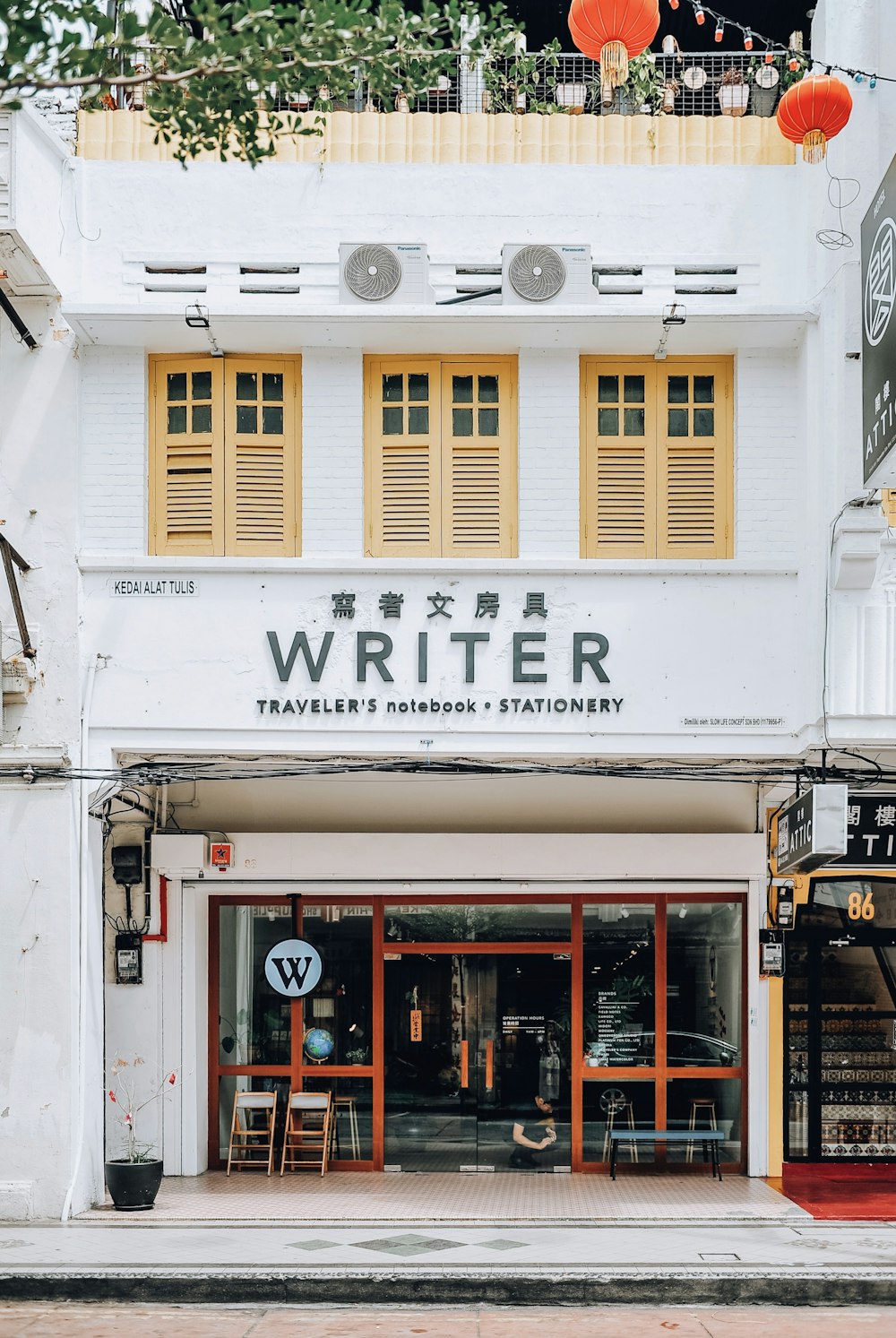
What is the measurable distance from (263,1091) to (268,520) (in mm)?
5697

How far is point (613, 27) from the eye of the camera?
1195 cm

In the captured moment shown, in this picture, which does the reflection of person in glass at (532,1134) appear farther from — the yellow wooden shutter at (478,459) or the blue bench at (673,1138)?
the yellow wooden shutter at (478,459)

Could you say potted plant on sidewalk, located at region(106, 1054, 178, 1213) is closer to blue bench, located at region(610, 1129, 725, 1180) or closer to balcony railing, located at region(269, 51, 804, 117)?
blue bench, located at region(610, 1129, 725, 1180)

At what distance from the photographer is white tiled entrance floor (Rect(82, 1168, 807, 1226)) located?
1398 cm

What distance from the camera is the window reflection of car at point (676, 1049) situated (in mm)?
16281

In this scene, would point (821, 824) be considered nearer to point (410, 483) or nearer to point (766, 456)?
point (766, 456)

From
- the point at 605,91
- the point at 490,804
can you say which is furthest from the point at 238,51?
the point at 490,804

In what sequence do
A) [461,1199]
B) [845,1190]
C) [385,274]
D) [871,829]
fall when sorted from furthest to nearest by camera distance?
1. [871,829]
2. [845,1190]
3. [461,1199]
4. [385,274]

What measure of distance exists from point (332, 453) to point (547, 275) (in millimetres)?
2408

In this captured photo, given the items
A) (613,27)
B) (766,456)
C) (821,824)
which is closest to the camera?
(613,27)

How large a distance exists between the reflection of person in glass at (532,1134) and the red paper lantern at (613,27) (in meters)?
9.55

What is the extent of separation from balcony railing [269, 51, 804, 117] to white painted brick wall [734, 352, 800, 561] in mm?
2597

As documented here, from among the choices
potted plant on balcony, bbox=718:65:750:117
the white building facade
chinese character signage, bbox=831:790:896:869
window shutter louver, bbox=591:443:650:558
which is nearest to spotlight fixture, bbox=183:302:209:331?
the white building facade

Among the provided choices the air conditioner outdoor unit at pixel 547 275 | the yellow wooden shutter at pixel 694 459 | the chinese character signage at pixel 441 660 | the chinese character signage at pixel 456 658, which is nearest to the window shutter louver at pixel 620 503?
the yellow wooden shutter at pixel 694 459
